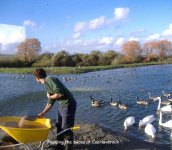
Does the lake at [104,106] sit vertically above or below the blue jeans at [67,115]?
below

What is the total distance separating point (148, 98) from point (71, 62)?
28.3 metres

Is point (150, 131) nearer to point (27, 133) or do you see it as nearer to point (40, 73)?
point (40, 73)

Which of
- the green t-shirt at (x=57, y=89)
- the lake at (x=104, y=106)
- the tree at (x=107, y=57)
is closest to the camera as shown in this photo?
the green t-shirt at (x=57, y=89)

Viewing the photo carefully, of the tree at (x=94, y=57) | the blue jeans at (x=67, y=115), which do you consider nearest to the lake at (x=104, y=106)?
the blue jeans at (x=67, y=115)

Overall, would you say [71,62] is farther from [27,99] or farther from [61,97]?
[61,97]

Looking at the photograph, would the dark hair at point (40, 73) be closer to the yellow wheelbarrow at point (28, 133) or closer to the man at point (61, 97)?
the man at point (61, 97)

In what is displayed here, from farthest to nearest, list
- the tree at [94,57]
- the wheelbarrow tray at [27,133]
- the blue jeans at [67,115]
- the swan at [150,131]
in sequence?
1. the tree at [94,57]
2. the swan at [150,131]
3. the blue jeans at [67,115]
4. the wheelbarrow tray at [27,133]

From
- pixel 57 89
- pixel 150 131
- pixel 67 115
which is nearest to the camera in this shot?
pixel 57 89

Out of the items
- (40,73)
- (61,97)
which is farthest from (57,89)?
(40,73)

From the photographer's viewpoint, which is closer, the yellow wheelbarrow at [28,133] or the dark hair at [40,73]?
the yellow wheelbarrow at [28,133]

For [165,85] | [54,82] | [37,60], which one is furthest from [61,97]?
[37,60]

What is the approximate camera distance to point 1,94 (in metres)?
23.3

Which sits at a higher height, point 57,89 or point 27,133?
point 57,89

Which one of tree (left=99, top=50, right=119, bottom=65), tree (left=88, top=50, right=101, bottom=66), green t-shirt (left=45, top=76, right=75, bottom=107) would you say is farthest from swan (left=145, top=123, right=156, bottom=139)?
tree (left=99, top=50, right=119, bottom=65)
